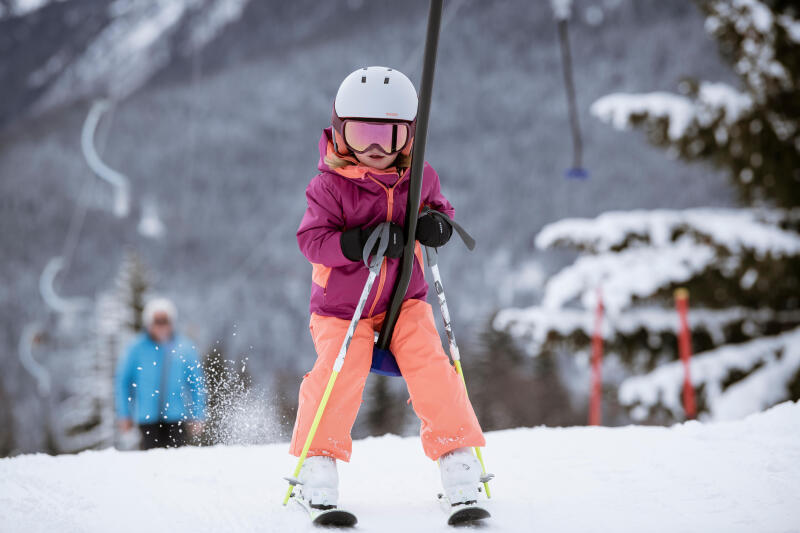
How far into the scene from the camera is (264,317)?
6196 inches

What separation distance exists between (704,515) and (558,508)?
0.50 meters

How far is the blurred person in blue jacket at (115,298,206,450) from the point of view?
5.32 metres

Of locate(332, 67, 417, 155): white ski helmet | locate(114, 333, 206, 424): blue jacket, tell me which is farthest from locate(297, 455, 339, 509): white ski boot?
locate(114, 333, 206, 424): blue jacket

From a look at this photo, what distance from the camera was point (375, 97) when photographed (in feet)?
9.63

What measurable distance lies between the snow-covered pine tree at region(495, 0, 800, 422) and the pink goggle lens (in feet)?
18.9

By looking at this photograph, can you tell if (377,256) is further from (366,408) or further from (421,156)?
(366,408)

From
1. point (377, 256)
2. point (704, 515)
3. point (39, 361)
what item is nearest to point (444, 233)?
point (377, 256)

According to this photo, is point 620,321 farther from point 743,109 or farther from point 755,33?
point 755,33

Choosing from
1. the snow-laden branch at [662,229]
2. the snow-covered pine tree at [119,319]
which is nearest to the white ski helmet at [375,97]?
the snow-laden branch at [662,229]

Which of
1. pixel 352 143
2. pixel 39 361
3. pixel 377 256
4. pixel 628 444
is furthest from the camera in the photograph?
pixel 39 361

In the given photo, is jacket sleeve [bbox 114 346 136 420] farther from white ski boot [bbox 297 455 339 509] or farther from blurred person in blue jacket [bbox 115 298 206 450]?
white ski boot [bbox 297 455 339 509]

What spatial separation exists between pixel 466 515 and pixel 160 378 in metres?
3.37

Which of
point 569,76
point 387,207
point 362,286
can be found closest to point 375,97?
point 387,207

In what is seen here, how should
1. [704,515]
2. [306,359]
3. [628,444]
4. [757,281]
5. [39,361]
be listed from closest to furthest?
1. [704,515]
2. [628,444]
3. [757,281]
4. [39,361]
5. [306,359]
